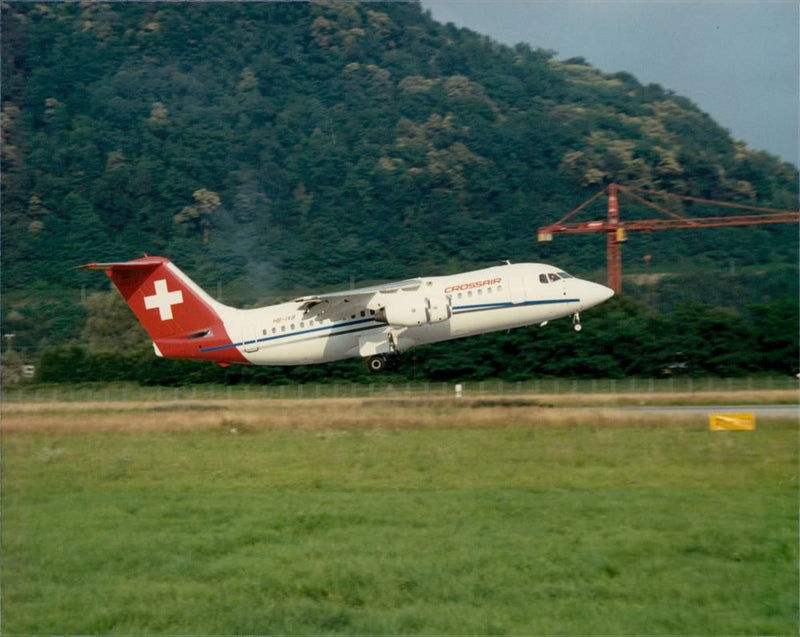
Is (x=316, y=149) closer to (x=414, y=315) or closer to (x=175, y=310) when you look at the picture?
(x=175, y=310)

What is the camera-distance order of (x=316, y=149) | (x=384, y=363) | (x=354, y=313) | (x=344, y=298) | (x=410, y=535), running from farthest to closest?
(x=316, y=149), (x=354, y=313), (x=384, y=363), (x=344, y=298), (x=410, y=535)

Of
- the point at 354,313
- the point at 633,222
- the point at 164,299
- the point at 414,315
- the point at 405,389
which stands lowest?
the point at 405,389

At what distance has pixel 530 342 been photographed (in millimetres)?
51219

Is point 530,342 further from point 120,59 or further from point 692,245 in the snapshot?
point 120,59

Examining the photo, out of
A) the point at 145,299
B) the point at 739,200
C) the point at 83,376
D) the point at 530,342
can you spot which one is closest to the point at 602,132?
the point at 739,200

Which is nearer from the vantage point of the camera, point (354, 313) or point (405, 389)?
point (354, 313)

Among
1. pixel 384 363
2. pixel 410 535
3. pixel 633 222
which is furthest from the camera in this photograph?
pixel 633 222

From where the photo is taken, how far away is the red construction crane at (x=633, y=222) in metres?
73.0

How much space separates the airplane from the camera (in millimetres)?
32281

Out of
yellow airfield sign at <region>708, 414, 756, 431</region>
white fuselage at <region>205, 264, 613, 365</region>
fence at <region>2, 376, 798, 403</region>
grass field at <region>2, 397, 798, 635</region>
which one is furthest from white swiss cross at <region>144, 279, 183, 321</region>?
yellow airfield sign at <region>708, 414, 756, 431</region>

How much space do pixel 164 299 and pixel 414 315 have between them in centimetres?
897

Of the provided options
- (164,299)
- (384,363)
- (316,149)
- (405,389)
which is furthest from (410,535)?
(316,149)

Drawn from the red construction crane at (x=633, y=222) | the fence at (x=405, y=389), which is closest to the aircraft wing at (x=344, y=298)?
the fence at (x=405, y=389)

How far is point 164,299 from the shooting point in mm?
35094
